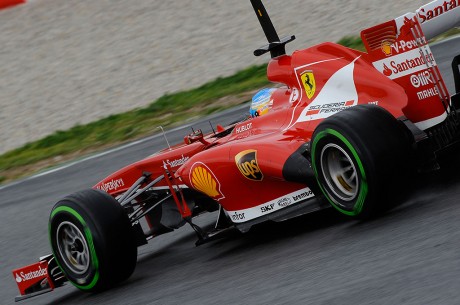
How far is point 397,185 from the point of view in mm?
4898

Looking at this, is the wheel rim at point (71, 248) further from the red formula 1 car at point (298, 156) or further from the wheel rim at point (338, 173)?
the wheel rim at point (338, 173)

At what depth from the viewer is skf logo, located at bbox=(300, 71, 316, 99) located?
18.7ft

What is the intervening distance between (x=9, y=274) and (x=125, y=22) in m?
10.8

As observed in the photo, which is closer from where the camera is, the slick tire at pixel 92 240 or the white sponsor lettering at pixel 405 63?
the white sponsor lettering at pixel 405 63

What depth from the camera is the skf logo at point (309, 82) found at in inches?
225

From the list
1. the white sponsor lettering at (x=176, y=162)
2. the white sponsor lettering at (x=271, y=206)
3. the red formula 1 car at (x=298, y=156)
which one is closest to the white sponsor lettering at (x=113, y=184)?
the red formula 1 car at (x=298, y=156)

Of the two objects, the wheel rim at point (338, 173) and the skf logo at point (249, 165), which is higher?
the skf logo at point (249, 165)

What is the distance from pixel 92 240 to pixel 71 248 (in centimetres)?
35

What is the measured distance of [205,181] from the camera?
19.0 ft

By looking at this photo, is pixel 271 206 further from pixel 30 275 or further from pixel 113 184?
pixel 30 275

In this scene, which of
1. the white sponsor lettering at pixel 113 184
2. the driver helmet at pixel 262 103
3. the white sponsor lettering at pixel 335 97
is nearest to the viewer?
the white sponsor lettering at pixel 335 97

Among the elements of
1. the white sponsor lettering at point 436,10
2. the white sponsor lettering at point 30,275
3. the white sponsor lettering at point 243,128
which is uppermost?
the white sponsor lettering at point 436,10

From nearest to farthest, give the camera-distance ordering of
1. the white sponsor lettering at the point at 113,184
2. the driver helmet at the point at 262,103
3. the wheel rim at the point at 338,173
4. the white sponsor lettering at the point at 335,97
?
the wheel rim at the point at 338,173 < the white sponsor lettering at the point at 335,97 < the driver helmet at the point at 262,103 < the white sponsor lettering at the point at 113,184

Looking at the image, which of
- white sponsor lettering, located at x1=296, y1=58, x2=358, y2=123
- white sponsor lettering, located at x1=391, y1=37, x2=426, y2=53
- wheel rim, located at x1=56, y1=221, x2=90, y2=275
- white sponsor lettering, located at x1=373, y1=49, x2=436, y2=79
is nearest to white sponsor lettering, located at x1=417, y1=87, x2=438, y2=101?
white sponsor lettering, located at x1=373, y1=49, x2=436, y2=79
